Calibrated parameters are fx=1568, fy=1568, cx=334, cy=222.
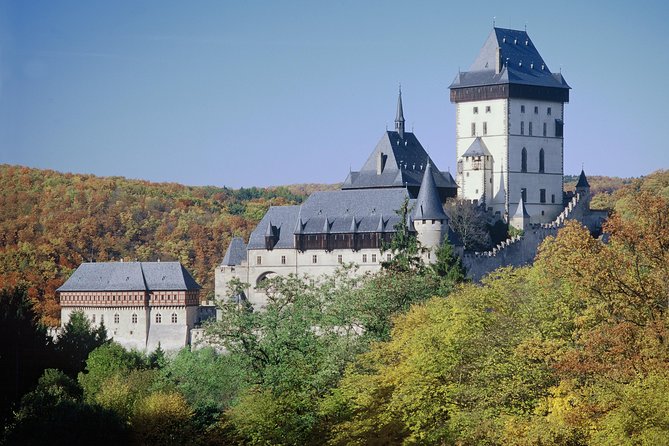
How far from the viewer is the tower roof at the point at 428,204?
77438mm

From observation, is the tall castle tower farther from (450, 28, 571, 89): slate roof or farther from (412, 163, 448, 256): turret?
(412, 163, 448, 256): turret

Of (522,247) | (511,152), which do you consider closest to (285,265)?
(522,247)

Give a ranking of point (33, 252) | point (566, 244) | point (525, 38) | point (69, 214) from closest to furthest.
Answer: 1. point (566, 244)
2. point (525, 38)
3. point (33, 252)
4. point (69, 214)

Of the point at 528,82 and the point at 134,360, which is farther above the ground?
the point at 528,82

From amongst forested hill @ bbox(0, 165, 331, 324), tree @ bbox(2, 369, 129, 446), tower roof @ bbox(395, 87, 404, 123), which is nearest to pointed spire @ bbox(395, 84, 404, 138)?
tower roof @ bbox(395, 87, 404, 123)

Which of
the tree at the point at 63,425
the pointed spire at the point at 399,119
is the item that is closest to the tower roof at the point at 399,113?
the pointed spire at the point at 399,119

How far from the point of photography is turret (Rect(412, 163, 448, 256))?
7712 cm

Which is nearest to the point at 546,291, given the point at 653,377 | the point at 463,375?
the point at 463,375

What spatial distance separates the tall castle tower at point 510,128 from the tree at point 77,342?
21964 millimetres

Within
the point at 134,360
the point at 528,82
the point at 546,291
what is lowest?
the point at 134,360

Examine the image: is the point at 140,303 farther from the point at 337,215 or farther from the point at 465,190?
the point at 465,190

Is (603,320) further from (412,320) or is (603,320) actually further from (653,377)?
(412,320)

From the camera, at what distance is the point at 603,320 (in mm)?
40000

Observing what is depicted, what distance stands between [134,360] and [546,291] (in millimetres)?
29457
